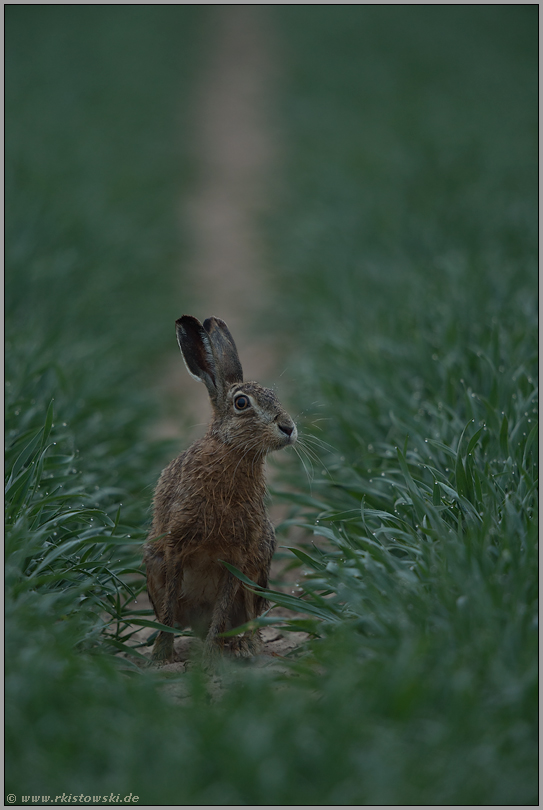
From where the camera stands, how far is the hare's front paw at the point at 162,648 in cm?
344

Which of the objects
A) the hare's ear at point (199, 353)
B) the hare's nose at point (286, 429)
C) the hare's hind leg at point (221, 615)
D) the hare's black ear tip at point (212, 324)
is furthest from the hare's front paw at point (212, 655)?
the hare's black ear tip at point (212, 324)

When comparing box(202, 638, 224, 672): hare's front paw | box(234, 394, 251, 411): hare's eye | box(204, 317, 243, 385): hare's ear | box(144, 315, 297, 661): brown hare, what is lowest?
box(202, 638, 224, 672): hare's front paw

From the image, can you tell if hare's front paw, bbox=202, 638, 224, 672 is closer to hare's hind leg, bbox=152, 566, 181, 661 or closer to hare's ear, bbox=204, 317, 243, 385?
hare's hind leg, bbox=152, 566, 181, 661

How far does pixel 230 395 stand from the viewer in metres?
3.50

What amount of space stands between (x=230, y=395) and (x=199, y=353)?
27 centimetres

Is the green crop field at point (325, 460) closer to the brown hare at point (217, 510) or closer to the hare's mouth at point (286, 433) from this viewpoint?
the brown hare at point (217, 510)

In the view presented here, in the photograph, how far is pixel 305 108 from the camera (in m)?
14.9

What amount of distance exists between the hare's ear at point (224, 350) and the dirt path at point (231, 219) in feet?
2.35

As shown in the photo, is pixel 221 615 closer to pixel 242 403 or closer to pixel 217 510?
pixel 217 510

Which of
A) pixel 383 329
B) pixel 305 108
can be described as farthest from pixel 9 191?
pixel 305 108

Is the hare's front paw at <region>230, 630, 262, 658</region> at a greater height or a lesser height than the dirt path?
lesser

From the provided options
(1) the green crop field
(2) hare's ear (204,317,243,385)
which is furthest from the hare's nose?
(1) the green crop field

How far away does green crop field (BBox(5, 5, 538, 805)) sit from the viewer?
2.39 meters

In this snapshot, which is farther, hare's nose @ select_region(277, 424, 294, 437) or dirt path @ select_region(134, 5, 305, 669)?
dirt path @ select_region(134, 5, 305, 669)
